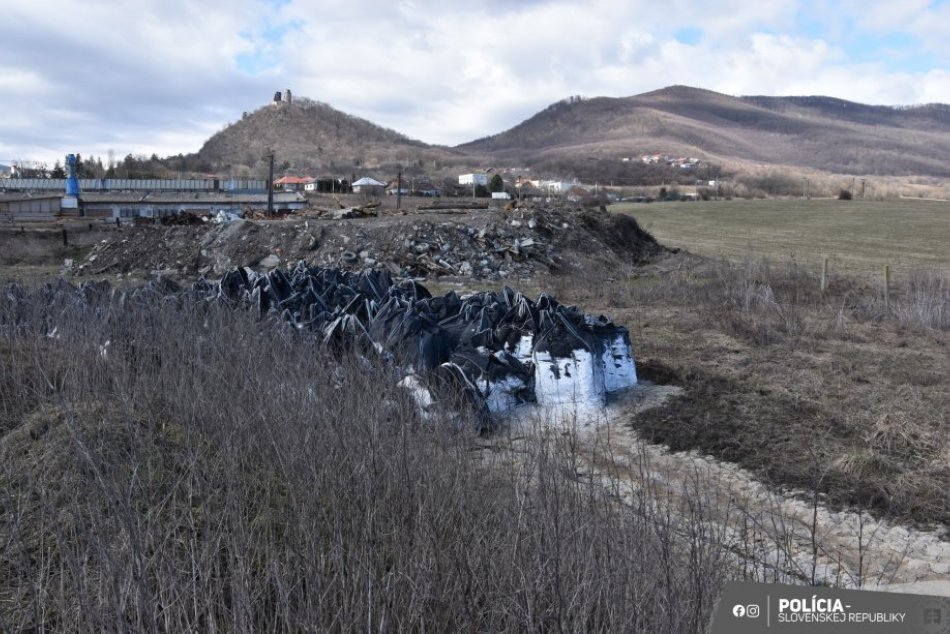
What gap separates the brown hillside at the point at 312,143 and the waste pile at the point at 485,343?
128 metres

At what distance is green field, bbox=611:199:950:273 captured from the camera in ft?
97.1

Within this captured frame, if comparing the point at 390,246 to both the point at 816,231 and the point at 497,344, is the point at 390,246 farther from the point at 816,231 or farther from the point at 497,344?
the point at 816,231

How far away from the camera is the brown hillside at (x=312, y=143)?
146 metres

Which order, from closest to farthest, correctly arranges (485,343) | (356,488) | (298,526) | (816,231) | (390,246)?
(298,526) → (356,488) → (485,343) → (390,246) → (816,231)

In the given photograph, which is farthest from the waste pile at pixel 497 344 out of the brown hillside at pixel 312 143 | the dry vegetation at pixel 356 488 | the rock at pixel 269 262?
the brown hillside at pixel 312 143

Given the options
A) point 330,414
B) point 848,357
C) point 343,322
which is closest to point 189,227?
point 343,322

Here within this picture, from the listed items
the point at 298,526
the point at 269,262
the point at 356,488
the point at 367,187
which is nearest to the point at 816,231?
the point at 269,262

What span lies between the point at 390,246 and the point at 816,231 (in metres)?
32.7

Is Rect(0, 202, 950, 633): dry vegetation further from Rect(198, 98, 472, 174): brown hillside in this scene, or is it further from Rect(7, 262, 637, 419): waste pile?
Rect(198, 98, 472, 174): brown hillside

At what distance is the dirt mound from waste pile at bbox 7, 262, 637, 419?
1118 cm

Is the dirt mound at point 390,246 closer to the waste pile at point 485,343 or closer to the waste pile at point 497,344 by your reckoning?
the waste pile at point 485,343

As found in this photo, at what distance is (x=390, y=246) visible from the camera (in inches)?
833

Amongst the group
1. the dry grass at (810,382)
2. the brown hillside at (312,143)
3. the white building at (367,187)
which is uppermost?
the brown hillside at (312,143)

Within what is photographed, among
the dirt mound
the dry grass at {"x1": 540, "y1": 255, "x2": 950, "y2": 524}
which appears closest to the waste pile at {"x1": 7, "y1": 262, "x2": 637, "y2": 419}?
the dry grass at {"x1": 540, "y1": 255, "x2": 950, "y2": 524}
